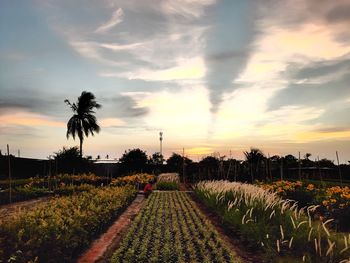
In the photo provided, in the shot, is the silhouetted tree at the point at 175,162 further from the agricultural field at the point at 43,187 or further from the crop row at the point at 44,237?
the crop row at the point at 44,237

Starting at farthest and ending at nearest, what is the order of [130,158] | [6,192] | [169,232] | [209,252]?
[130,158] → [6,192] → [169,232] → [209,252]

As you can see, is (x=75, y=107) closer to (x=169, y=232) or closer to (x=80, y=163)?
(x=80, y=163)

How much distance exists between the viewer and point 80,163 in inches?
1539

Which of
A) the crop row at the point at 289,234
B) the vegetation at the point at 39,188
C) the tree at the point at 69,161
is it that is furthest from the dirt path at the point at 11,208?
the tree at the point at 69,161

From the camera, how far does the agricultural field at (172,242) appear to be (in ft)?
28.4

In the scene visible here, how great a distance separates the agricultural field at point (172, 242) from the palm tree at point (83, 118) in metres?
34.1

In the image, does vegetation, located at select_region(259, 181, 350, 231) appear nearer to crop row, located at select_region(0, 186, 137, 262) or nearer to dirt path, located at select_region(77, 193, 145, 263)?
dirt path, located at select_region(77, 193, 145, 263)

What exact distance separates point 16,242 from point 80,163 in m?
32.3

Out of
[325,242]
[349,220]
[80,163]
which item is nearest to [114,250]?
[325,242]

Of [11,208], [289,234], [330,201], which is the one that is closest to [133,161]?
[11,208]

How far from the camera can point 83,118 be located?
156 feet

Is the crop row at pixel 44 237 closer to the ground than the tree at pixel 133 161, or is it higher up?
closer to the ground

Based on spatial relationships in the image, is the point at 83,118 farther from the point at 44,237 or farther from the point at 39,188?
the point at 44,237

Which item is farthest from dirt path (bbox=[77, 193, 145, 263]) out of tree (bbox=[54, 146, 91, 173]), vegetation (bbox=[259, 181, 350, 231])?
tree (bbox=[54, 146, 91, 173])
